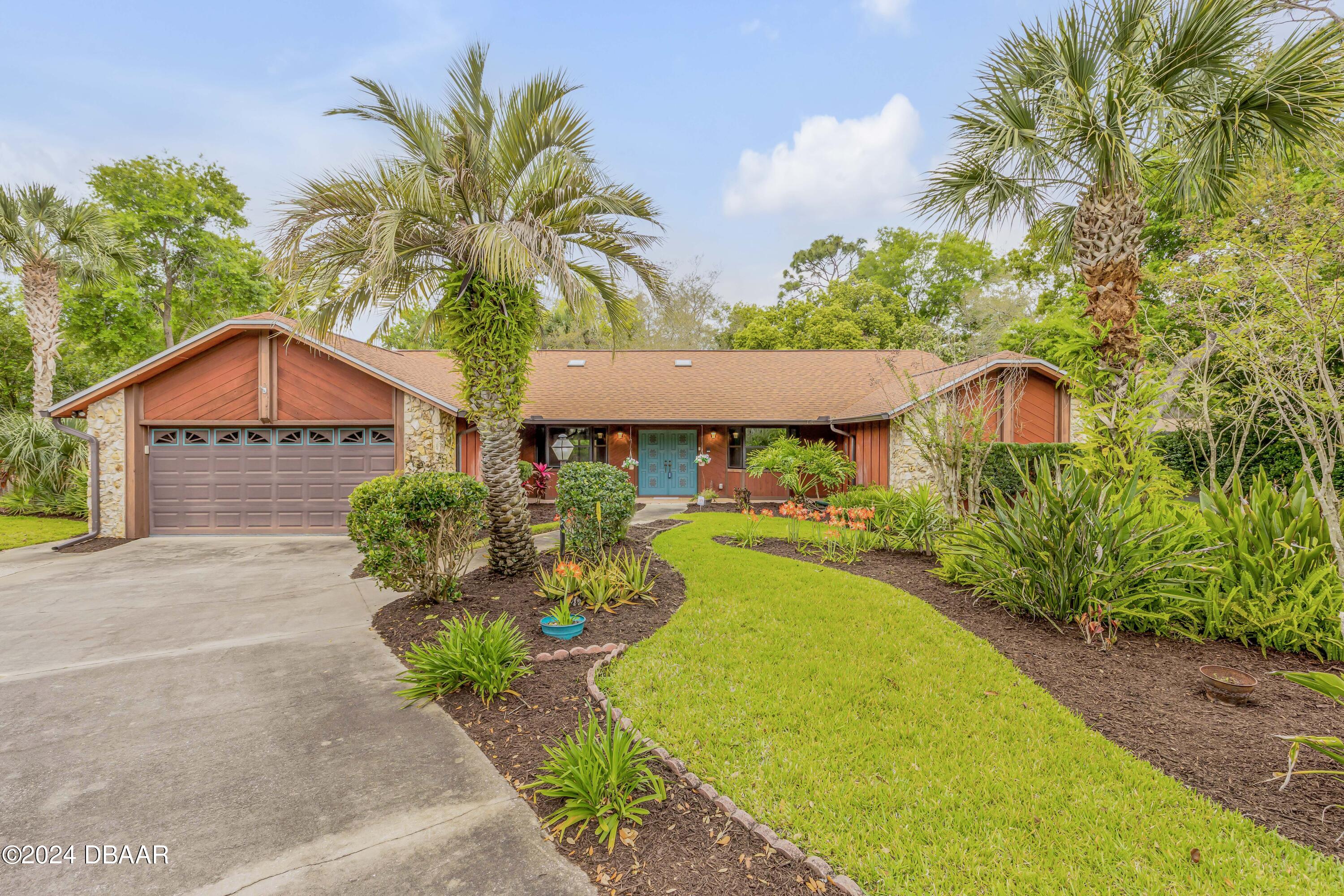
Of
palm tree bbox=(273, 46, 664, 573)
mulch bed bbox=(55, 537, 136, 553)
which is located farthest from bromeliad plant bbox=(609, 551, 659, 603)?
mulch bed bbox=(55, 537, 136, 553)

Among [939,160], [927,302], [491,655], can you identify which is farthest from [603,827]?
[927,302]

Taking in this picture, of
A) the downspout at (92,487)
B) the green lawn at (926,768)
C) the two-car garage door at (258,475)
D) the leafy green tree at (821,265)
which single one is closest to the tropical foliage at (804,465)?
the green lawn at (926,768)

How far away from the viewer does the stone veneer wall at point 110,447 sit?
10.6 meters

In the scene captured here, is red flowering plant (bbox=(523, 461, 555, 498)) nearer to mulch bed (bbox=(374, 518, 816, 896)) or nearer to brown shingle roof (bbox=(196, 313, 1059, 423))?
brown shingle roof (bbox=(196, 313, 1059, 423))

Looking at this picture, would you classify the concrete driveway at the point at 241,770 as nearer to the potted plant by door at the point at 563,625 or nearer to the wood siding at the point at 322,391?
the potted plant by door at the point at 563,625

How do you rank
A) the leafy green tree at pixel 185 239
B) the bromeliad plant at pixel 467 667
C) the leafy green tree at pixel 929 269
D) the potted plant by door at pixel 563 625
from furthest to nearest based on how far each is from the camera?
the leafy green tree at pixel 929 269
the leafy green tree at pixel 185 239
the potted plant by door at pixel 563 625
the bromeliad plant at pixel 467 667

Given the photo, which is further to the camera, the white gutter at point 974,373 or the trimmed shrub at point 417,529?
the white gutter at point 974,373

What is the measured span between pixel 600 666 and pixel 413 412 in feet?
29.1

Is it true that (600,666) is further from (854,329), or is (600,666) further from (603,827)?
(854,329)

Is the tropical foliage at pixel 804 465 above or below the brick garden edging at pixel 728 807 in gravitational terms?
above

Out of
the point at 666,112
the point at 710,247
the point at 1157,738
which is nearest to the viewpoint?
the point at 1157,738

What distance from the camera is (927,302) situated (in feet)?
92.9

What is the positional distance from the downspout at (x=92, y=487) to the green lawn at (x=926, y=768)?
12765mm

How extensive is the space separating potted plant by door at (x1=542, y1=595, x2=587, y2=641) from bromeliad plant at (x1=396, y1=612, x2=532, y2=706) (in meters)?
0.60
